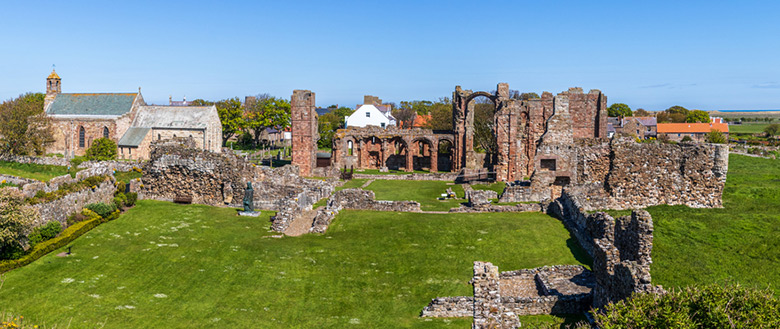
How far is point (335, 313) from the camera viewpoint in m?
16.2

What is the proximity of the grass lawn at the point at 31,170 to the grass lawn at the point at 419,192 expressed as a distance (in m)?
25.5

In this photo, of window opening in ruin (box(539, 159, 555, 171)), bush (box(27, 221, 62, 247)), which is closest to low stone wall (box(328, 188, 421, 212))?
window opening in ruin (box(539, 159, 555, 171))

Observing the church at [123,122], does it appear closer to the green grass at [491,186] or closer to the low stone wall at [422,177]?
the low stone wall at [422,177]

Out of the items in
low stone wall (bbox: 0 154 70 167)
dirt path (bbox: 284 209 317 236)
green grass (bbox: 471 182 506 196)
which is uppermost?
low stone wall (bbox: 0 154 70 167)

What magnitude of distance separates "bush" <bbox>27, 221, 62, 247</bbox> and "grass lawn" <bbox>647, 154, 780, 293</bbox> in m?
22.3

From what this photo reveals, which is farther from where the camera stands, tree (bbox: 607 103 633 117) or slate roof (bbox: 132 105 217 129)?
tree (bbox: 607 103 633 117)

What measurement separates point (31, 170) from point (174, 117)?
2738cm

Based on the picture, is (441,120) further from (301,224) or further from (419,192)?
(301,224)

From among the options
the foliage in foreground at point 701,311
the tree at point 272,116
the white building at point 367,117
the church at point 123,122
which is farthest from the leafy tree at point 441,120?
the foliage in foreground at point 701,311

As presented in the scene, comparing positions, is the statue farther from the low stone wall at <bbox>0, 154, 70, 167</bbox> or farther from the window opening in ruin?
the low stone wall at <bbox>0, 154, 70, 167</bbox>

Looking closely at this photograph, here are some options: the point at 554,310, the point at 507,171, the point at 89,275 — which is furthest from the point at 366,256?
the point at 507,171

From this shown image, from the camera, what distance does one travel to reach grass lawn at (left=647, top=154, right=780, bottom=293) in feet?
56.9

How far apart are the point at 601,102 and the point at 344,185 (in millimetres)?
21550

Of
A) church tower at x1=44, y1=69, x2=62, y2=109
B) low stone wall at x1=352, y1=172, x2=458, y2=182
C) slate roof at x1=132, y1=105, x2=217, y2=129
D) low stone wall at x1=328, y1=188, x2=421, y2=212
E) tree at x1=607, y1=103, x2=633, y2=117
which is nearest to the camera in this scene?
low stone wall at x1=328, y1=188, x2=421, y2=212
